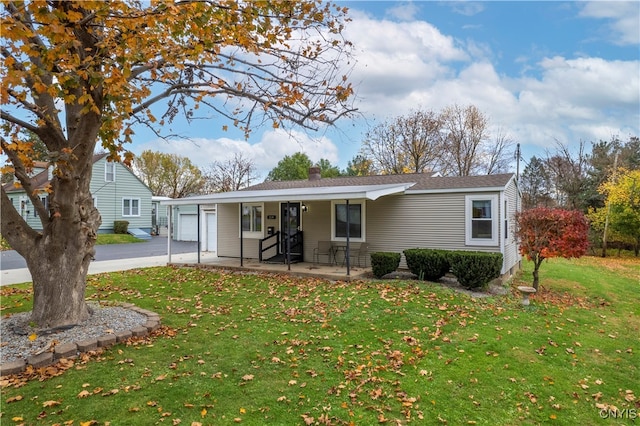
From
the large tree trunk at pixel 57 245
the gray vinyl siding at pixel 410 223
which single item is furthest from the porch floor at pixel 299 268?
the large tree trunk at pixel 57 245

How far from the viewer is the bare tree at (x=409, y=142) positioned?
28.6 metres

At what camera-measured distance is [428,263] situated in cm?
994

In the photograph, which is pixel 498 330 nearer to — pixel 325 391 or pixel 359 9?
pixel 325 391

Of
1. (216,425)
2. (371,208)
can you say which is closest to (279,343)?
(216,425)

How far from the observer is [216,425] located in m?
3.24

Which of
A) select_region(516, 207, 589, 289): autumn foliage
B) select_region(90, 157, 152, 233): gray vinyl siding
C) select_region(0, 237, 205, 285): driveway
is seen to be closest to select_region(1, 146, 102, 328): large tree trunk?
select_region(0, 237, 205, 285): driveway

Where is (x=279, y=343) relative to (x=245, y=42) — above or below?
below

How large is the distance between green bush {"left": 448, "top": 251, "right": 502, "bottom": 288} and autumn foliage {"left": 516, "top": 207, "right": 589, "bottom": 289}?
3.15ft

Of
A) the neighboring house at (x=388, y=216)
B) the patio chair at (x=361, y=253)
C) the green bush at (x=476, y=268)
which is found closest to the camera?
the green bush at (x=476, y=268)

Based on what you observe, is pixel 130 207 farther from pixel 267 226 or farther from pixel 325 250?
pixel 325 250

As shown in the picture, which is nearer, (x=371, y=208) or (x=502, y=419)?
(x=502, y=419)

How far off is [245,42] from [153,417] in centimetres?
447

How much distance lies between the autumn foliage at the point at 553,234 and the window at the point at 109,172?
26508mm

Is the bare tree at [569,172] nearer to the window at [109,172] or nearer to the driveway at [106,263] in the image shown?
the driveway at [106,263]
